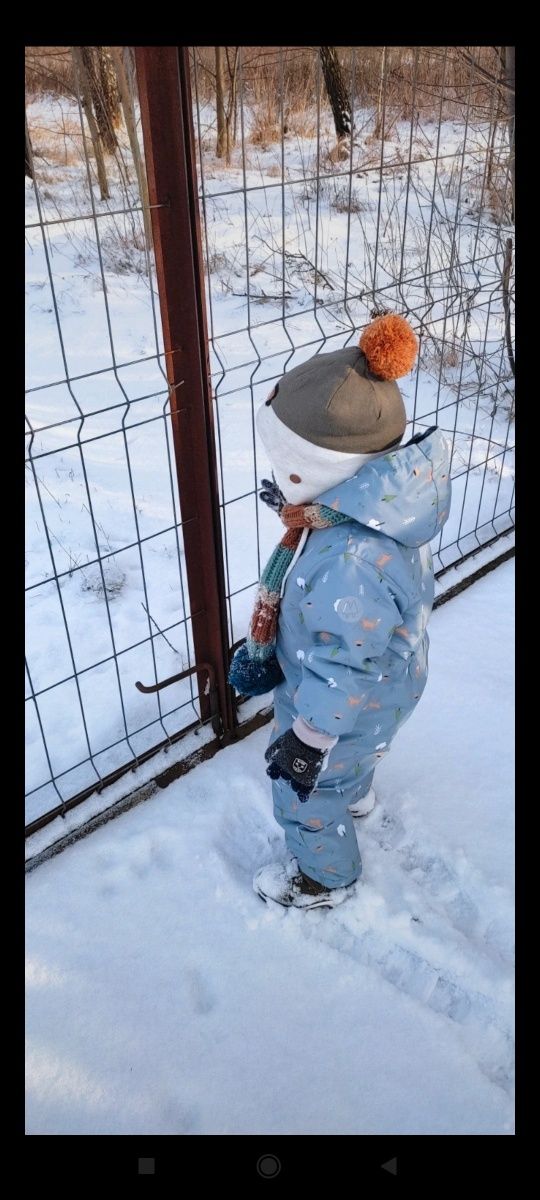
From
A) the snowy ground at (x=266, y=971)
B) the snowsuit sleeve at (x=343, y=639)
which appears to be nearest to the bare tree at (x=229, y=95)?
the snowsuit sleeve at (x=343, y=639)

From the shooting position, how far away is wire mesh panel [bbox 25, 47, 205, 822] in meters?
2.43

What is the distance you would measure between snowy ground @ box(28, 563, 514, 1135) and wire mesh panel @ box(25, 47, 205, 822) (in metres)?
0.31

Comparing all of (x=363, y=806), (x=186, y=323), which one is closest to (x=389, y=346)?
(x=186, y=323)

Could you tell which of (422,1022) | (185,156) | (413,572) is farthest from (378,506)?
(422,1022)

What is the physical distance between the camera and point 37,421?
456 centimetres

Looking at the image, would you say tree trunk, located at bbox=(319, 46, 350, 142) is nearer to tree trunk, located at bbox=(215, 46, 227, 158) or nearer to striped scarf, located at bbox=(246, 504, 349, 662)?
tree trunk, located at bbox=(215, 46, 227, 158)

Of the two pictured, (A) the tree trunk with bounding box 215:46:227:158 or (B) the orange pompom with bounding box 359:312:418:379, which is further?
(A) the tree trunk with bounding box 215:46:227:158

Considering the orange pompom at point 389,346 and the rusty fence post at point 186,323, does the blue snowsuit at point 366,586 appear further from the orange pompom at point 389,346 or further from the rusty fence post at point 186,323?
the rusty fence post at point 186,323

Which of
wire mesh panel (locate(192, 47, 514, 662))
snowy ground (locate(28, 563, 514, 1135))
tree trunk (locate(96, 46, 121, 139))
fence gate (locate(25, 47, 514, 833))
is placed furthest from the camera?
tree trunk (locate(96, 46, 121, 139))

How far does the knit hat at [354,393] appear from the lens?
1.63 metres

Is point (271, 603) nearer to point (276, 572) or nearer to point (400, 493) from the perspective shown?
point (276, 572)

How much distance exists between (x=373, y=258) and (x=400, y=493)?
13.7ft

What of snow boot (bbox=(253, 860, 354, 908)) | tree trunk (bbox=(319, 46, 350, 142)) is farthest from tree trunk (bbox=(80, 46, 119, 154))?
snow boot (bbox=(253, 860, 354, 908))
